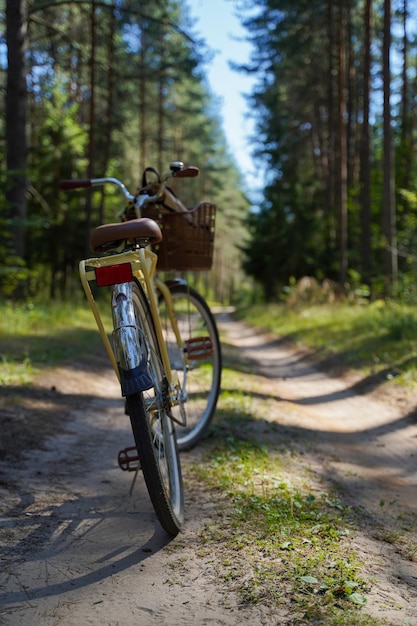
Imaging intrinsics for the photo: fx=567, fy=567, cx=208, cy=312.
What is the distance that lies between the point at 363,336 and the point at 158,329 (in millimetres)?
7821

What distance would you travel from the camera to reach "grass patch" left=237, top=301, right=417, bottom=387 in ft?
24.0

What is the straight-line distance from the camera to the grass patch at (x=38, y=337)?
603 centimetres

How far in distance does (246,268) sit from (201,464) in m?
23.1

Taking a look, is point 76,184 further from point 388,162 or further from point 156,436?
point 388,162

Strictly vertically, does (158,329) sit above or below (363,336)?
above

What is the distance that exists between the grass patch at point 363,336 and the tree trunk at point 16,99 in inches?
246

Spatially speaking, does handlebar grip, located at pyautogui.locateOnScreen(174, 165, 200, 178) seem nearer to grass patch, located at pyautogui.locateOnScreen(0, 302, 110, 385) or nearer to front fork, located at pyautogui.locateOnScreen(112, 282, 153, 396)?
front fork, located at pyautogui.locateOnScreen(112, 282, 153, 396)

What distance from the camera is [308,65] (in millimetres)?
22547

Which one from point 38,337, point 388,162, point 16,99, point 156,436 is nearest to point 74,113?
point 16,99

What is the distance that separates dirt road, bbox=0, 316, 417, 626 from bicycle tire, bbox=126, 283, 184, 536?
0.16 meters

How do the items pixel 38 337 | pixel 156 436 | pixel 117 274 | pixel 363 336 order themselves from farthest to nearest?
pixel 363 336, pixel 38 337, pixel 156 436, pixel 117 274

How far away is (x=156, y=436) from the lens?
2734 mm

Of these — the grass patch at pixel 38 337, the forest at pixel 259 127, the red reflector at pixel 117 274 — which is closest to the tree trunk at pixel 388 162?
the forest at pixel 259 127

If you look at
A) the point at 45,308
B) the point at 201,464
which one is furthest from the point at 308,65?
the point at 201,464
